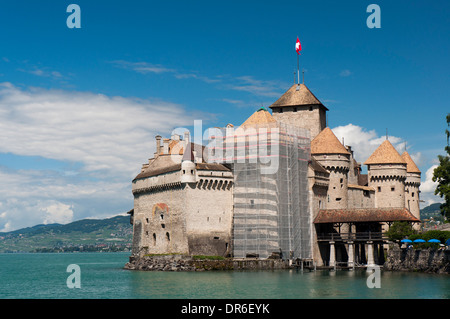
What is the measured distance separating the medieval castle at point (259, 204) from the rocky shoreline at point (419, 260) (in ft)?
9.98

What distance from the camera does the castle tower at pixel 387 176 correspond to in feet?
255

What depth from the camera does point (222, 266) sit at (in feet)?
200

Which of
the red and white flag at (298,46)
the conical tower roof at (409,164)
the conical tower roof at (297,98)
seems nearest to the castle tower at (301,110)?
the conical tower roof at (297,98)

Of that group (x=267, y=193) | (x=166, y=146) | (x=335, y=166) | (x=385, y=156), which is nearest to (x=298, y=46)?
(x=335, y=166)

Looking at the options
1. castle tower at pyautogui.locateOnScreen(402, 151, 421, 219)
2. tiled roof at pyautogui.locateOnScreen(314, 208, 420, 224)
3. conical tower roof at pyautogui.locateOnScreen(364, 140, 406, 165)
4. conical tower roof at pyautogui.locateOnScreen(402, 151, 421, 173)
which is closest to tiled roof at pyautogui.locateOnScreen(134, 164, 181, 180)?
tiled roof at pyautogui.locateOnScreen(314, 208, 420, 224)

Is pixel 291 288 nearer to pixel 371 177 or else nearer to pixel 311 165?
pixel 311 165

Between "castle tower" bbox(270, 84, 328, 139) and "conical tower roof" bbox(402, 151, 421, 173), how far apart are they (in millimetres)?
13220

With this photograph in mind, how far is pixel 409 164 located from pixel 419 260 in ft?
97.5

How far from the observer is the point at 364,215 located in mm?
65438

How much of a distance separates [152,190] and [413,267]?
29559 millimetres

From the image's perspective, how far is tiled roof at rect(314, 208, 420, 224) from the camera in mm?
63125

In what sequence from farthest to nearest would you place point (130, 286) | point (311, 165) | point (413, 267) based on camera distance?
point (311, 165)
point (413, 267)
point (130, 286)
